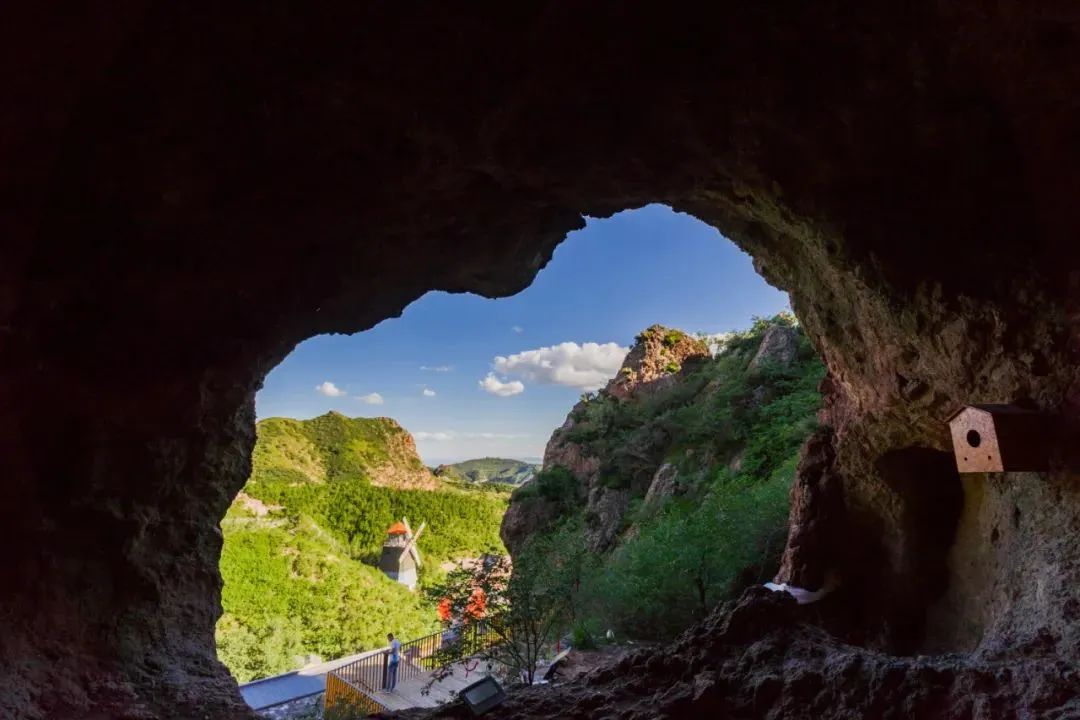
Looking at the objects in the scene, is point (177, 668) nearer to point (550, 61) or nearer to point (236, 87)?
point (236, 87)

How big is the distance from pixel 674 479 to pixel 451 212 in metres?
14.1

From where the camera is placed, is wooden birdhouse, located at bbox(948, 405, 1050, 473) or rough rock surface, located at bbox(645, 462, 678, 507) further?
rough rock surface, located at bbox(645, 462, 678, 507)

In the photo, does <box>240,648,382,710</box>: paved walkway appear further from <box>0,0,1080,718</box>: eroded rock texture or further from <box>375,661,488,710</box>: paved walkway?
<box>0,0,1080,718</box>: eroded rock texture

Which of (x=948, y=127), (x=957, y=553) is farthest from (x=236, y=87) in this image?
(x=957, y=553)

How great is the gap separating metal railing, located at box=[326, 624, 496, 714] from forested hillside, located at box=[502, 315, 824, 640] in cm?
232

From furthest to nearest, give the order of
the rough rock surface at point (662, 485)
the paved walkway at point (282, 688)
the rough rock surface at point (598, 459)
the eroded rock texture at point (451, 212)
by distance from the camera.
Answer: the rough rock surface at point (598, 459), the rough rock surface at point (662, 485), the paved walkway at point (282, 688), the eroded rock texture at point (451, 212)

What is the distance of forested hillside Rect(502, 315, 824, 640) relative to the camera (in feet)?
33.2

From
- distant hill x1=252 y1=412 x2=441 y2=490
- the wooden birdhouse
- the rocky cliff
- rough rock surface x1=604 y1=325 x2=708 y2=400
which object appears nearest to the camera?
the wooden birdhouse

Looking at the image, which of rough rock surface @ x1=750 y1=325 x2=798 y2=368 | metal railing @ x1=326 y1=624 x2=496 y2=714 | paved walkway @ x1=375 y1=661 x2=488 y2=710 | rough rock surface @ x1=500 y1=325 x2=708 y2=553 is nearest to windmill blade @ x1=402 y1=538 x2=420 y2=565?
rough rock surface @ x1=500 y1=325 x2=708 y2=553

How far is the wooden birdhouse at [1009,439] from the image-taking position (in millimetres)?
4039

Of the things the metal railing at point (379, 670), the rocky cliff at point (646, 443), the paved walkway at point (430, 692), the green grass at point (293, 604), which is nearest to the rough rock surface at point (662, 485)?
the rocky cliff at point (646, 443)

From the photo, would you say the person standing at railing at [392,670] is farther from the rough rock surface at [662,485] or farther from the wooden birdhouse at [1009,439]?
the wooden birdhouse at [1009,439]

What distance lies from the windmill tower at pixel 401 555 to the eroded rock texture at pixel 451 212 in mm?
26582

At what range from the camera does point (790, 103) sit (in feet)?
16.2
